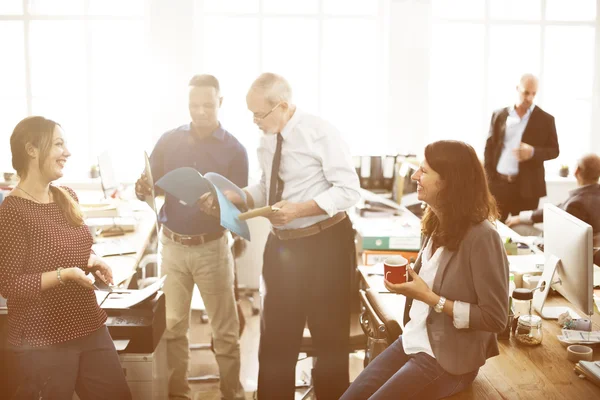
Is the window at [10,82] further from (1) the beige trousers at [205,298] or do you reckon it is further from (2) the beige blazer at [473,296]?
(2) the beige blazer at [473,296]

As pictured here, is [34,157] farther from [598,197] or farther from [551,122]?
[551,122]

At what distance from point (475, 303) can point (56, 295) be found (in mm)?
1504

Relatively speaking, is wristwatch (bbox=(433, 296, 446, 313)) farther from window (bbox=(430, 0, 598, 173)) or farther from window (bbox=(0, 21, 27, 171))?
window (bbox=(0, 21, 27, 171))

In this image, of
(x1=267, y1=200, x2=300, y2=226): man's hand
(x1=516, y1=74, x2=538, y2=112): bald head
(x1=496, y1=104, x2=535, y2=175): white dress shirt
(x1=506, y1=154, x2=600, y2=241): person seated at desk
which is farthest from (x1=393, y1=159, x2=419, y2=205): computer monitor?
(x1=267, y1=200, x2=300, y2=226): man's hand

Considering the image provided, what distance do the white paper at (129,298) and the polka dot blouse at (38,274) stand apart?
1.65 feet

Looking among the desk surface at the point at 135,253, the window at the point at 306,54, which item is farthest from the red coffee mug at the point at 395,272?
the window at the point at 306,54

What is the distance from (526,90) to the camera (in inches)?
215

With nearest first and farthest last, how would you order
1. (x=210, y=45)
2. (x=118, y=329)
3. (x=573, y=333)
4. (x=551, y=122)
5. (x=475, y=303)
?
(x=475, y=303), (x=573, y=333), (x=118, y=329), (x=551, y=122), (x=210, y=45)

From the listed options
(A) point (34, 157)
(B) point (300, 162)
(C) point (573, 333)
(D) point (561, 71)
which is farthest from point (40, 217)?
(D) point (561, 71)

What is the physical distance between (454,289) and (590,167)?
2.50 metres

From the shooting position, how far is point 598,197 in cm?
437

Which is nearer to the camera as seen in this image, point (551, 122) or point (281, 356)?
point (281, 356)

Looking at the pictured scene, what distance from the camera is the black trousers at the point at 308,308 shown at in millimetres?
3100

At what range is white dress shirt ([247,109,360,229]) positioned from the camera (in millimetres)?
3094
